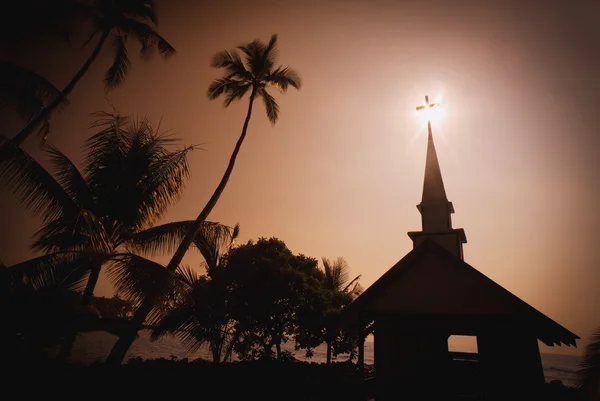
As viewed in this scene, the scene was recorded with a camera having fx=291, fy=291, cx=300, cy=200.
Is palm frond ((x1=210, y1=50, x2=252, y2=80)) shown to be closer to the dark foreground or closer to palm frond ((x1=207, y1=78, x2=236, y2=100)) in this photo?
palm frond ((x1=207, y1=78, x2=236, y2=100))

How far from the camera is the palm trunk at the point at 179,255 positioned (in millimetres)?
8054

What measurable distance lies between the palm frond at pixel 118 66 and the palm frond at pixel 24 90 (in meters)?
3.00

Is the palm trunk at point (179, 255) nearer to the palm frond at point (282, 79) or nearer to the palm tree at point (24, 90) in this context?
the palm frond at point (282, 79)

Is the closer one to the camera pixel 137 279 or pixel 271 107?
pixel 137 279

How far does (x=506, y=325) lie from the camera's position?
8812mm

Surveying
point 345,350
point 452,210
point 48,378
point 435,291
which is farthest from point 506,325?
point 345,350

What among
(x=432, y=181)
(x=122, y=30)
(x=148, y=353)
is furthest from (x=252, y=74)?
(x=148, y=353)

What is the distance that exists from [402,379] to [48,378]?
9.95m

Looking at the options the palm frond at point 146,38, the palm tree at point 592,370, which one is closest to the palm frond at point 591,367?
the palm tree at point 592,370

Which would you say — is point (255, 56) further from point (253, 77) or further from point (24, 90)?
point (24, 90)

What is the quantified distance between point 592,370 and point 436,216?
908cm

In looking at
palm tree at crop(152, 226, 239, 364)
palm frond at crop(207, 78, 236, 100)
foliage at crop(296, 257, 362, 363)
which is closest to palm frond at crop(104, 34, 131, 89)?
palm frond at crop(207, 78, 236, 100)

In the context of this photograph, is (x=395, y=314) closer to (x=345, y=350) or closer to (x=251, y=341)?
(x=251, y=341)

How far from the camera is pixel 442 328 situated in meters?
9.98
